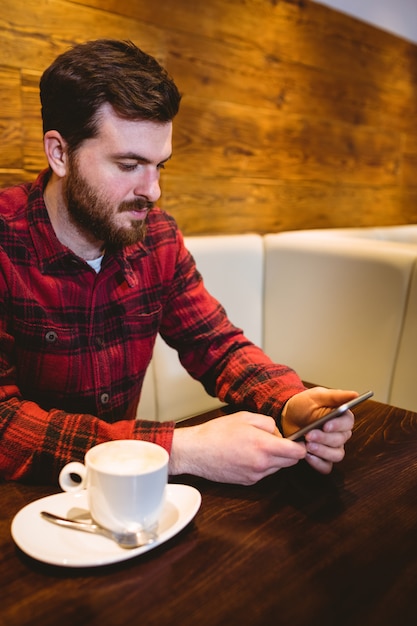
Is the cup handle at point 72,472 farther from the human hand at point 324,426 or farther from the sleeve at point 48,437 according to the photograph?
the human hand at point 324,426

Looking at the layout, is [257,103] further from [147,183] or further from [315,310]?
[147,183]

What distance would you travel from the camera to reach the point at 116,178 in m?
1.10

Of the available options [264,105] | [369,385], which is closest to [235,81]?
[264,105]

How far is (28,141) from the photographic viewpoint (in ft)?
5.45

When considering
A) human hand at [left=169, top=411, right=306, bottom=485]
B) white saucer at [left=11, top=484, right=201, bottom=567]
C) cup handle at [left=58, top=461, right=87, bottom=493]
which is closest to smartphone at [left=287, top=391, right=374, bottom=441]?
human hand at [left=169, top=411, right=306, bottom=485]

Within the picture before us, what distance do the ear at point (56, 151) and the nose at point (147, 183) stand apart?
0.14m

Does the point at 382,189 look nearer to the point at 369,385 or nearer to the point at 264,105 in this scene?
the point at 264,105

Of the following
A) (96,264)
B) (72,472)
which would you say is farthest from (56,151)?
(72,472)

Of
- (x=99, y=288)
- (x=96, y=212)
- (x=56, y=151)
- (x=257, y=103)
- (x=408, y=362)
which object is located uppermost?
(x=257, y=103)

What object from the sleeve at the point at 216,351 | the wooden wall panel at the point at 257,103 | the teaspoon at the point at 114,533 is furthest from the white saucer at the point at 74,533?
the wooden wall panel at the point at 257,103

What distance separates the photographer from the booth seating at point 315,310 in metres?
1.71

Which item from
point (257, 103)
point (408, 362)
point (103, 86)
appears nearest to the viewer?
point (103, 86)

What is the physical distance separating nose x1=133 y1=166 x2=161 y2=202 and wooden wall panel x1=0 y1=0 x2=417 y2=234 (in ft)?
2.23

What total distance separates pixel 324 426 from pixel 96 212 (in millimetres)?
581
